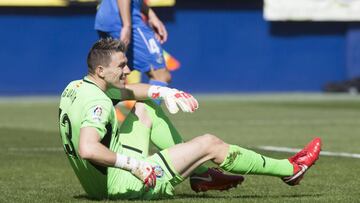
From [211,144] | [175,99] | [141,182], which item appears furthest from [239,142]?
[141,182]

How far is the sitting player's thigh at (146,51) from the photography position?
1295 cm

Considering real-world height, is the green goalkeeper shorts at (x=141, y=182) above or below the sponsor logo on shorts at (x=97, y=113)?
below

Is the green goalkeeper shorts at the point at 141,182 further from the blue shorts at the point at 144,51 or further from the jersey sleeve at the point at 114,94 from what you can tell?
the blue shorts at the point at 144,51

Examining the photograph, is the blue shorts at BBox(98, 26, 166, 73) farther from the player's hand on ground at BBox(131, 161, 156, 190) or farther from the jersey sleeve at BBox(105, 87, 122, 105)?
the player's hand on ground at BBox(131, 161, 156, 190)

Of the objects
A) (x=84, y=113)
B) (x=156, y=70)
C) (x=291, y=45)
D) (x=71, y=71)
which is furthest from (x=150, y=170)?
(x=291, y=45)

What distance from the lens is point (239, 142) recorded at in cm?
1380

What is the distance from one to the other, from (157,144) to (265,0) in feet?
83.5

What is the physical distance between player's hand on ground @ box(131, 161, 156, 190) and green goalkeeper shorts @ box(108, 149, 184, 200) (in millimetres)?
479

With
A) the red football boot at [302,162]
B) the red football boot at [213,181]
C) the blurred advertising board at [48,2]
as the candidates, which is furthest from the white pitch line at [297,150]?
the blurred advertising board at [48,2]

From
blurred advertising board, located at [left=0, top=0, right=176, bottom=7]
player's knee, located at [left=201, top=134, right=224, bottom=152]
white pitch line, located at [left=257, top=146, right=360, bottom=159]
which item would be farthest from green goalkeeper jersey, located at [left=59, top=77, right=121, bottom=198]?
blurred advertising board, located at [left=0, top=0, right=176, bottom=7]

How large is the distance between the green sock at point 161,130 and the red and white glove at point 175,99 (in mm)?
106

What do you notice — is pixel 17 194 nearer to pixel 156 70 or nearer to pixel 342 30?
pixel 156 70

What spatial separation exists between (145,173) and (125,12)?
6173 mm

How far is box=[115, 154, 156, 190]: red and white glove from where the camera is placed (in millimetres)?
6875
